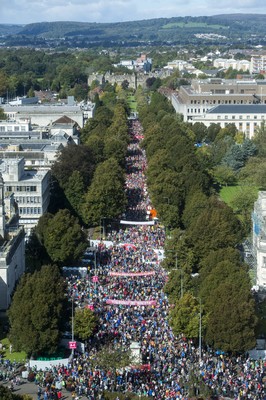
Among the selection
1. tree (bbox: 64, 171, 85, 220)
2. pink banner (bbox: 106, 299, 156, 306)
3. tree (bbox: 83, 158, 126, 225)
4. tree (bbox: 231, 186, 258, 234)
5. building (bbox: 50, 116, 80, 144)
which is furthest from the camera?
building (bbox: 50, 116, 80, 144)

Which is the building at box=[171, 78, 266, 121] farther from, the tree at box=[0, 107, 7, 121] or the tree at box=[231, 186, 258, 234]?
the tree at box=[231, 186, 258, 234]

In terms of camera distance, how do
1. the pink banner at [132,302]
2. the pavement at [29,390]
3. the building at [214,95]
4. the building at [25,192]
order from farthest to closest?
the building at [214,95]
the building at [25,192]
the pink banner at [132,302]
the pavement at [29,390]

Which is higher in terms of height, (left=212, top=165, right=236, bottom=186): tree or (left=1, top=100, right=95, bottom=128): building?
(left=1, top=100, right=95, bottom=128): building

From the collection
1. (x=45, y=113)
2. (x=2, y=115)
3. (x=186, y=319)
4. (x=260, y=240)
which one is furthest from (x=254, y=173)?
(x=186, y=319)

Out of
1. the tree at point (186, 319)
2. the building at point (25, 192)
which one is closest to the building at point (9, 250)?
the building at point (25, 192)

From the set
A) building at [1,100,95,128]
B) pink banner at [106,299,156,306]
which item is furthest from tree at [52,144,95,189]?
building at [1,100,95,128]

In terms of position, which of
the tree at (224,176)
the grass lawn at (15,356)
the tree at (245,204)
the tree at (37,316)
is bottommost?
the tree at (224,176)

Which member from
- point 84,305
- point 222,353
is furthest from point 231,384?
point 84,305

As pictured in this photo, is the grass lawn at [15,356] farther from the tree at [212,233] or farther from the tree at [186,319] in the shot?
the tree at [212,233]
